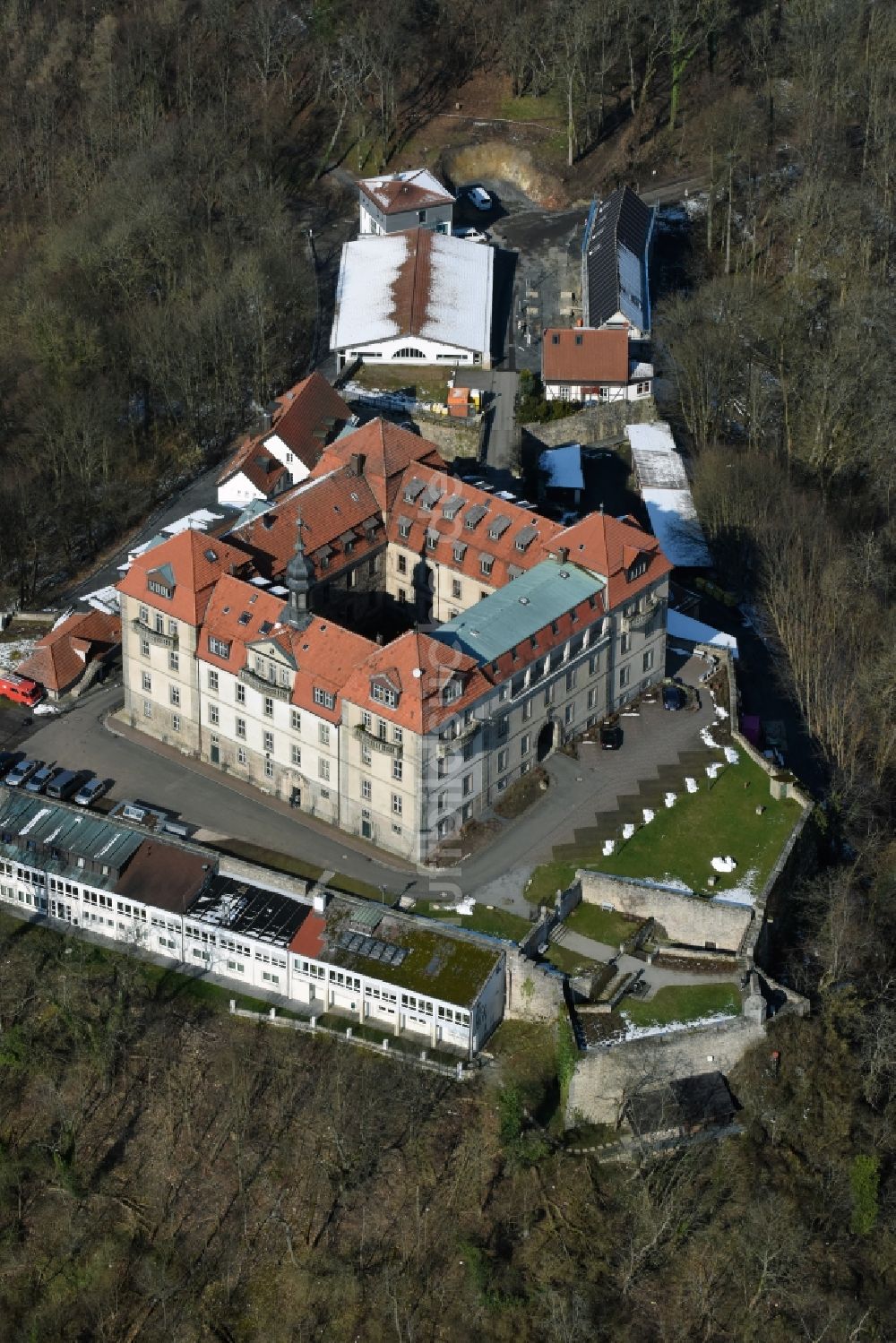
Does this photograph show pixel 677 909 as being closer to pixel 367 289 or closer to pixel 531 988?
pixel 531 988

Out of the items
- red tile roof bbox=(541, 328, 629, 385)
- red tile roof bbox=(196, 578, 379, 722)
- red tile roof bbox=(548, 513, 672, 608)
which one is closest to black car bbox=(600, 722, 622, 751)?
red tile roof bbox=(548, 513, 672, 608)

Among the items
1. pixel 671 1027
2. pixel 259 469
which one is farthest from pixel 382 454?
pixel 671 1027

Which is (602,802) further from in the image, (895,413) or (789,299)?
(789,299)

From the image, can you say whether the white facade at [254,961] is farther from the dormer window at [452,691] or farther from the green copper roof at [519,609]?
the green copper roof at [519,609]

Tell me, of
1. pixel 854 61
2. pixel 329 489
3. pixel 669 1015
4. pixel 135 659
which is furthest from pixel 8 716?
pixel 854 61

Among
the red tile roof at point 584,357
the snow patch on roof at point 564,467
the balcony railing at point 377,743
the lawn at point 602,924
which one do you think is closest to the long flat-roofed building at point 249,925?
the lawn at point 602,924
